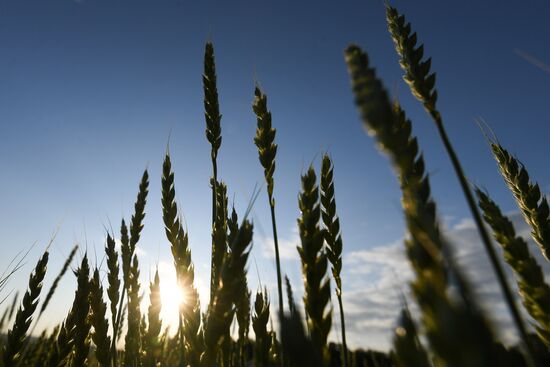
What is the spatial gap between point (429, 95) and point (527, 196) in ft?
6.97

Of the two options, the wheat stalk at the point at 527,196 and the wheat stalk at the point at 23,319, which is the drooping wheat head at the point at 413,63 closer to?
the wheat stalk at the point at 527,196

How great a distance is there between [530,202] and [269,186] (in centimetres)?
218

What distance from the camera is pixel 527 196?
306cm

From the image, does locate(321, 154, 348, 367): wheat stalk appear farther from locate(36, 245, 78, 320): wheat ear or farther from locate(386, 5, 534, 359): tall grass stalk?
locate(36, 245, 78, 320): wheat ear

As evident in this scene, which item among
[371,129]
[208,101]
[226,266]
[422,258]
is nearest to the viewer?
[422,258]

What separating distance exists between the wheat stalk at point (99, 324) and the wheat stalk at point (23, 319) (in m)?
0.57

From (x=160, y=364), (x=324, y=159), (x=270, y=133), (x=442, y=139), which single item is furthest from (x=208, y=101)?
(x=442, y=139)

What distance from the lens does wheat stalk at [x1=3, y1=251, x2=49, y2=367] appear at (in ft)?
9.91

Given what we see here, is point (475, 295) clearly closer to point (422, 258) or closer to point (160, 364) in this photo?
point (422, 258)

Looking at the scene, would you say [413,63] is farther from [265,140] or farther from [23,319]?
[23,319]

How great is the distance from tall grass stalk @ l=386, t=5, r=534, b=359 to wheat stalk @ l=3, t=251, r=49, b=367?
3351mm

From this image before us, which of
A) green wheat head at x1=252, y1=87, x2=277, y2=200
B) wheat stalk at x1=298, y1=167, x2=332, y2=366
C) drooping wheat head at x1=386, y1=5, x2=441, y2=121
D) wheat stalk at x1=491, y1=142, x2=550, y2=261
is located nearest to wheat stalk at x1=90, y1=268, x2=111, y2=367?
green wheat head at x1=252, y1=87, x2=277, y2=200

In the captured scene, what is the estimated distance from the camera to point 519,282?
1.94m

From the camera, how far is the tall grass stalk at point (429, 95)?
0.91 m
